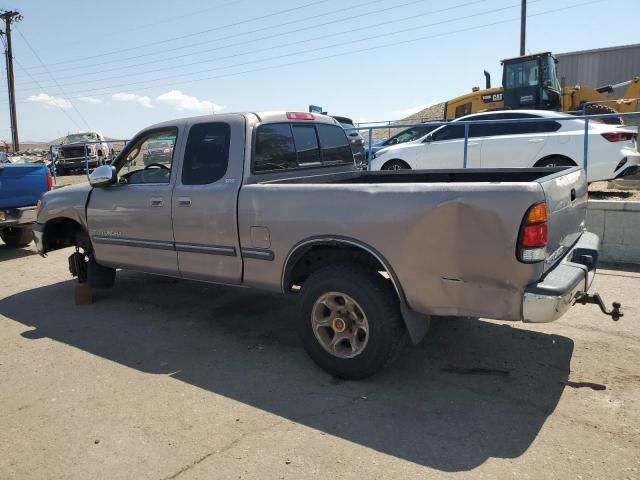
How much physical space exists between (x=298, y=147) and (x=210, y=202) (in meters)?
1.04

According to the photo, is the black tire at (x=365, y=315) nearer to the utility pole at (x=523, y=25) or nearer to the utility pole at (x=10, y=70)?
the utility pole at (x=523, y=25)

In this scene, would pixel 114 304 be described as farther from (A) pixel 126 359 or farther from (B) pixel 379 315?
(B) pixel 379 315

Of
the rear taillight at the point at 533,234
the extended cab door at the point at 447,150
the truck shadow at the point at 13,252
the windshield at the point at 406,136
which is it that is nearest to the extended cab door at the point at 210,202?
the rear taillight at the point at 533,234

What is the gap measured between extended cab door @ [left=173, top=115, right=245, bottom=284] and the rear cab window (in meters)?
0.22

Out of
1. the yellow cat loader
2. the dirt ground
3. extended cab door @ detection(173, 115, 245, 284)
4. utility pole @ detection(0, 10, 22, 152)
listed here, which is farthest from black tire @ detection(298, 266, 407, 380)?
utility pole @ detection(0, 10, 22, 152)

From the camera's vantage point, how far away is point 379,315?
3428 millimetres

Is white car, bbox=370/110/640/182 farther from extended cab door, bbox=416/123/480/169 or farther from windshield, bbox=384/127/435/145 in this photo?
windshield, bbox=384/127/435/145

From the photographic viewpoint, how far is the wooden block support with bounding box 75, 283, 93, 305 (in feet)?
19.0

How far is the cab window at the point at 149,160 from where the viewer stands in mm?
4883

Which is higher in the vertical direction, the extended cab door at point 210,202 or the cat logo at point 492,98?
the cat logo at point 492,98

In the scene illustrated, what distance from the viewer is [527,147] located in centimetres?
946

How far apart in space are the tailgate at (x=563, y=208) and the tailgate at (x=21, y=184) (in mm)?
8032

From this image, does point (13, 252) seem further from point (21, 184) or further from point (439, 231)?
point (439, 231)

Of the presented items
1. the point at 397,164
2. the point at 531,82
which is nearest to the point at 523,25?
the point at 531,82
